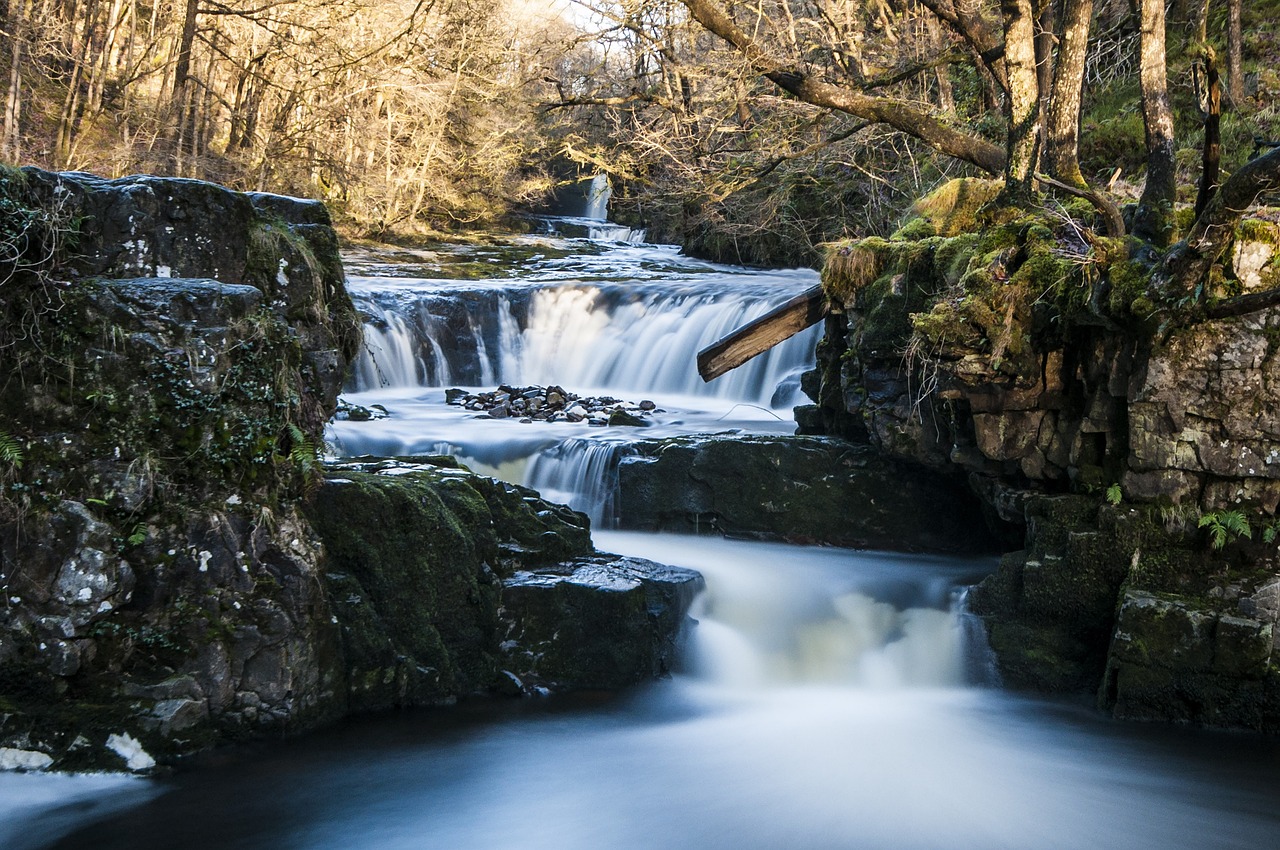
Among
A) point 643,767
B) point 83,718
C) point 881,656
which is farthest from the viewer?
point 881,656

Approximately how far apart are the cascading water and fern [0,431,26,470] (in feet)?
16.1

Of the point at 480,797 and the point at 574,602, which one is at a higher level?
the point at 574,602

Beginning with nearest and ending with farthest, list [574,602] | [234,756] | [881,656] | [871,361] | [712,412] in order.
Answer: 1. [234,756]
2. [574,602]
3. [881,656]
4. [871,361]
5. [712,412]

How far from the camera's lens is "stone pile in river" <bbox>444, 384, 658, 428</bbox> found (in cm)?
1160

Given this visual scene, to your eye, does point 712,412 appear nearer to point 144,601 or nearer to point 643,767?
point 643,767

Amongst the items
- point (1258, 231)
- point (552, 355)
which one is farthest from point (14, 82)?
point (1258, 231)

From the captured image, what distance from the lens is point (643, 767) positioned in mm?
5648

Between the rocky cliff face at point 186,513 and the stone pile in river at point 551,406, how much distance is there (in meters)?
5.40

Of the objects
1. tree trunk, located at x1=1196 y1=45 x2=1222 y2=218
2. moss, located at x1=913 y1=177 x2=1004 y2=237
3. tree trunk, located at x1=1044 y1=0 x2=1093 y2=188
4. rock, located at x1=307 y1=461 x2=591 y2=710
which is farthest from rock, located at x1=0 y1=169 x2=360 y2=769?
tree trunk, located at x1=1044 y1=0 x2=1093 y2=188

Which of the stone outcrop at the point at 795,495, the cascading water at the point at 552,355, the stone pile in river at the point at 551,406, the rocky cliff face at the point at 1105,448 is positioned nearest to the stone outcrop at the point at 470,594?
the stone outcrop at the point at 795,495

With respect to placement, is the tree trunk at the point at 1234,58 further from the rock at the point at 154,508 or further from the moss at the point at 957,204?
the rock at the point at 154,508

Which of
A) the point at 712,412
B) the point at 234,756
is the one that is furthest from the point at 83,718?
the point at 712,412

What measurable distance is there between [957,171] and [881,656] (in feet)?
25.2

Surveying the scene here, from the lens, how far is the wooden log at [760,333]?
8.99m
